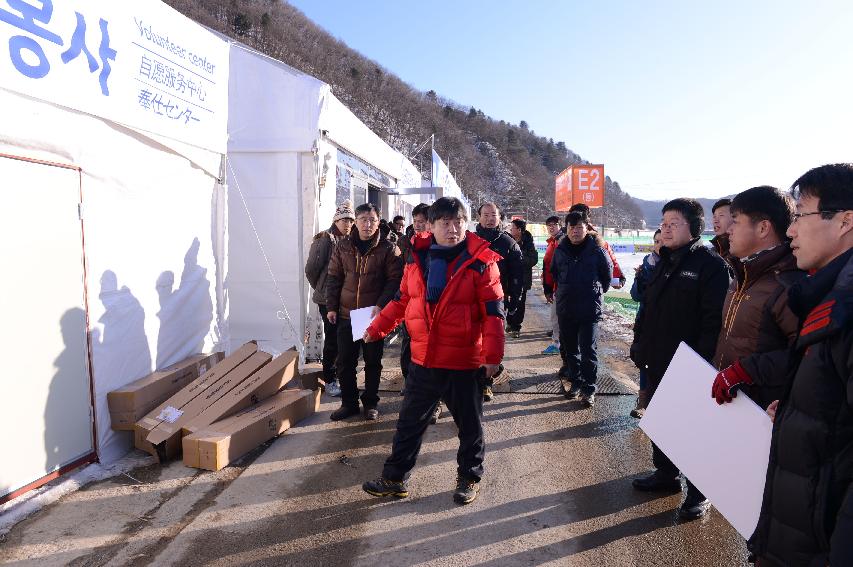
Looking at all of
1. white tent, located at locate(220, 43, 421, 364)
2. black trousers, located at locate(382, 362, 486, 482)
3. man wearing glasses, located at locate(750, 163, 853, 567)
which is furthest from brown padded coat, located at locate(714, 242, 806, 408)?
white tent, located at locate(220, 43, 421, 364)

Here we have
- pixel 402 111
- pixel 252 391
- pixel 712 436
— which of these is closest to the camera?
pixel 712 436

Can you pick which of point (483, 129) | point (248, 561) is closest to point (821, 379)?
point (248, 561)

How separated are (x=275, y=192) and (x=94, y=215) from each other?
2820 millimetres

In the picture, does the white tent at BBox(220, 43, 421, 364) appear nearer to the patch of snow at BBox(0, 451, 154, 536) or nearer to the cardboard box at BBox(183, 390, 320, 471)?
the cardboard box at BBox(183, 390, 320, 471)

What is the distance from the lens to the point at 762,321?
222 cm

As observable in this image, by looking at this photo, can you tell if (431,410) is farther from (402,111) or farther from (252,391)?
(402,111)

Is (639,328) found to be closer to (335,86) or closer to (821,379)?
(821,379)

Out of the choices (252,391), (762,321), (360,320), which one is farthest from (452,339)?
(252,391)

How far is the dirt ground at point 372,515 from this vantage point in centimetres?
278

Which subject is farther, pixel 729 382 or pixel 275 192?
pixel 275 192

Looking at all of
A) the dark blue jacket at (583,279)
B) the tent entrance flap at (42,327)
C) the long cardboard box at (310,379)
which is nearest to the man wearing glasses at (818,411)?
the dark blue jacket at (583,279)

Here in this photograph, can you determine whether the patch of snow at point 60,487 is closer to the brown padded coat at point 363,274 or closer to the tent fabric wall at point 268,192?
the brown padded coat at point 363,274

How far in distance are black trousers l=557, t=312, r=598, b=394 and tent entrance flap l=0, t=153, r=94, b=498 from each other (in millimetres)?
4250

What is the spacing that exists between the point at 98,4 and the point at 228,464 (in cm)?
345
